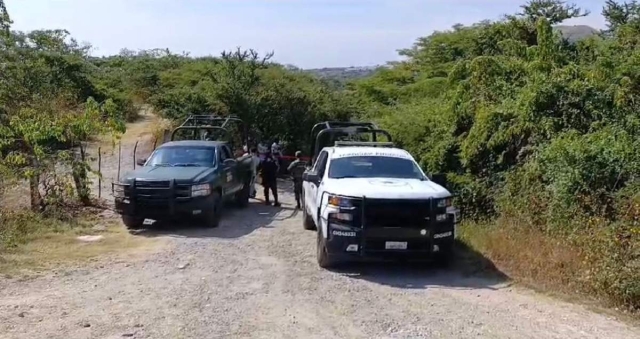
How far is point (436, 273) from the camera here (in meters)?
11.0

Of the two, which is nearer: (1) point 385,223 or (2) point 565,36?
(1) point 385,223

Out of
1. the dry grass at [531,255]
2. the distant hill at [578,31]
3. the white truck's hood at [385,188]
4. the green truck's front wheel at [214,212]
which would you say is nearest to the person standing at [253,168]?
the green truck's front wheel at [214,212]

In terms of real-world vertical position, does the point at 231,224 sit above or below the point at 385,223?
below

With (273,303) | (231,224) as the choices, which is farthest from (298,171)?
(273,303)

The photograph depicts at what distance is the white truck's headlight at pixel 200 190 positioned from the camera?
14883mm

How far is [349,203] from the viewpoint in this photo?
10758 mm

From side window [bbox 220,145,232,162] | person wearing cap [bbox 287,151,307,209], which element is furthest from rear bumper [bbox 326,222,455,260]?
side window [bbox 220,145,232,162]

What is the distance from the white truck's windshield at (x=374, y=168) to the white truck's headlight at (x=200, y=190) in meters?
3.42

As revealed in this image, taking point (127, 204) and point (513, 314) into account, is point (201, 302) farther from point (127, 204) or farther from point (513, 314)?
point (127, 204)

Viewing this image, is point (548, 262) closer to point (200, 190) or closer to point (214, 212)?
point (200, 190)

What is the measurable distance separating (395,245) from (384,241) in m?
0.17

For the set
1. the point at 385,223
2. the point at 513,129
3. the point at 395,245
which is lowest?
the point at 395,245

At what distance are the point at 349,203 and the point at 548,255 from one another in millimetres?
2821

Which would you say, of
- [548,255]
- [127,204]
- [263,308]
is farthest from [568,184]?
[127,204]
